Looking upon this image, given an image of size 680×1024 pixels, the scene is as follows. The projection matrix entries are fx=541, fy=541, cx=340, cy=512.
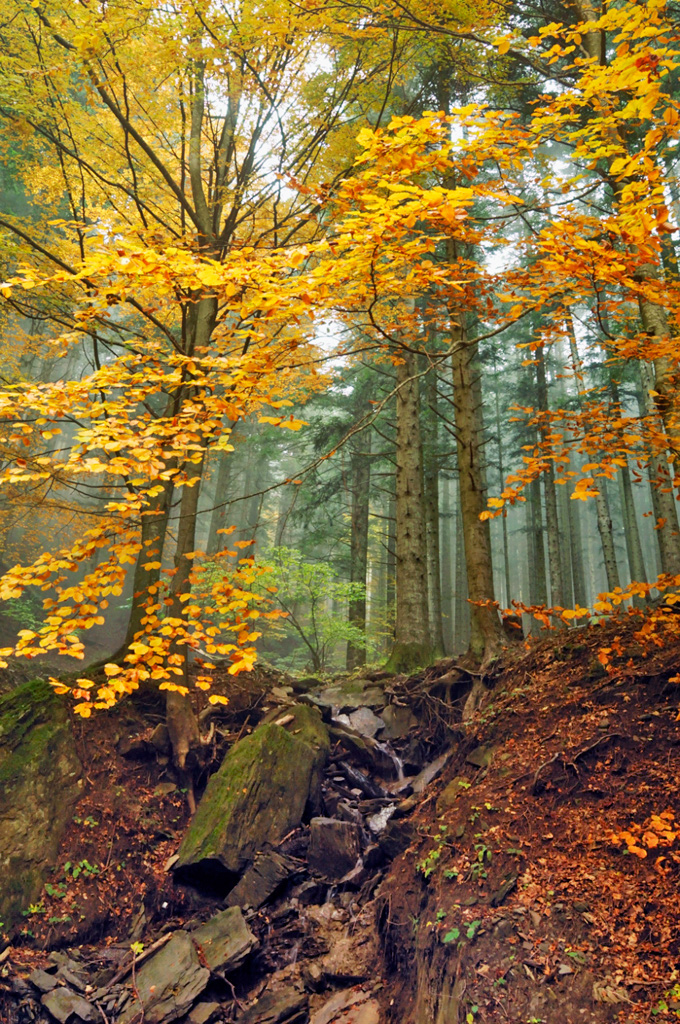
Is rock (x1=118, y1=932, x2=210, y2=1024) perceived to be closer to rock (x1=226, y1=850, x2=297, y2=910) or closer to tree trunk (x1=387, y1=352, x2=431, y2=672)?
rock (x1=226, y1=850, x2=297, y2=910)

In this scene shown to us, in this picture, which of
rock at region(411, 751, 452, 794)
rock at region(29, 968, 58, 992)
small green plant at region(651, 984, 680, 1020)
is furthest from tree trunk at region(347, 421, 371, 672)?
small green plant at region(651, 984, 680, 1020)

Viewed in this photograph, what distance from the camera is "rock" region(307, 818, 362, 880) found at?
5.60 m

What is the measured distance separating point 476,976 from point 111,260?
5.31m

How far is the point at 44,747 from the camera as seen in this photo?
19.7ft

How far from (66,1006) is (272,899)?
182 cm

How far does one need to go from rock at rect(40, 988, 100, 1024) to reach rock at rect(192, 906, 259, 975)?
0.90 meters

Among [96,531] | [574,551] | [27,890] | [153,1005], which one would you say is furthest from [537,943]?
[574,551]

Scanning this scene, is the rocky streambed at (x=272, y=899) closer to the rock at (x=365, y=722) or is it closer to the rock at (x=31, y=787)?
the rock at (x=365, y=722)

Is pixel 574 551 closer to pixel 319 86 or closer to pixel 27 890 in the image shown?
pixel 319 86

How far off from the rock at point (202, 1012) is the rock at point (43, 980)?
1.26m

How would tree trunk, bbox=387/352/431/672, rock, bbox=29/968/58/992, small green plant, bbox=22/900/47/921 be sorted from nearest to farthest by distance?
1. rock, bbox=29/968/58/992
2. small green plant, bbox=22/900/47/921
3. tree trunk, bbox=387/352/431/672

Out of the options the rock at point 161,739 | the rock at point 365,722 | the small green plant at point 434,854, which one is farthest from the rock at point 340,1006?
the rock at point 365,722

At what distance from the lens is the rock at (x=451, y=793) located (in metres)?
5.36

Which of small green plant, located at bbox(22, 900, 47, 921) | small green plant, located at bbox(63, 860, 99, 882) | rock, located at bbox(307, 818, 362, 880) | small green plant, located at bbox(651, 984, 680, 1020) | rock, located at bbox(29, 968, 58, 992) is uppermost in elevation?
small green plant, located at bbox(651, 984, 680, 1020)
